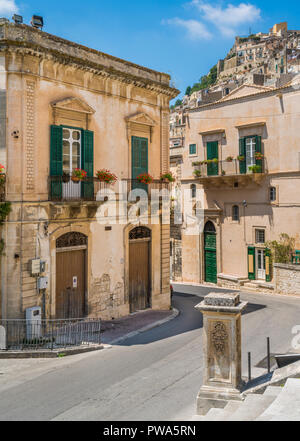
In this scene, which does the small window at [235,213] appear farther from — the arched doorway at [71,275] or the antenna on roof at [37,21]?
the antenna on roof at [37,21]

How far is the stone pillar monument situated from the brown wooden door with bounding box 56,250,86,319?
8256 mm

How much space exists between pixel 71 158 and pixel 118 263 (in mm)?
4555

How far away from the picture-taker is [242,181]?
25609 millimetres

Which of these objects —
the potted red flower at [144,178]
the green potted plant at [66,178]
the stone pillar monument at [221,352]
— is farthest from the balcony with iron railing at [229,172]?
the stone pillar monument at [221,352]

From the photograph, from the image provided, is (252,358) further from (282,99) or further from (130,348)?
(282,99)

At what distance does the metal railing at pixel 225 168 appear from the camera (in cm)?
2478

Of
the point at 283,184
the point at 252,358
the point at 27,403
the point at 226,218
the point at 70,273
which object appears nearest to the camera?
the point at 27,403

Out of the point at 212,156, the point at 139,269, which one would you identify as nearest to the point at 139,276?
the point at 139,269

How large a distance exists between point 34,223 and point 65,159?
9.32 ft

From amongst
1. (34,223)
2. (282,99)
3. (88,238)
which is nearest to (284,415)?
(34,223)

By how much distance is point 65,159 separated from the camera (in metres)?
15.2

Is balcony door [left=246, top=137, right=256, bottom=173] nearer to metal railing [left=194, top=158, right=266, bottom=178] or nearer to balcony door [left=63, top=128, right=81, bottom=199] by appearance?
metal railing [left=194, top=158, right=266, bottom=178]

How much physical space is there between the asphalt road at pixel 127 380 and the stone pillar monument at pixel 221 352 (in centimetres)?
89

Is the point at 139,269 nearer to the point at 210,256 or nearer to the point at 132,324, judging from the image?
the point at 132,324
